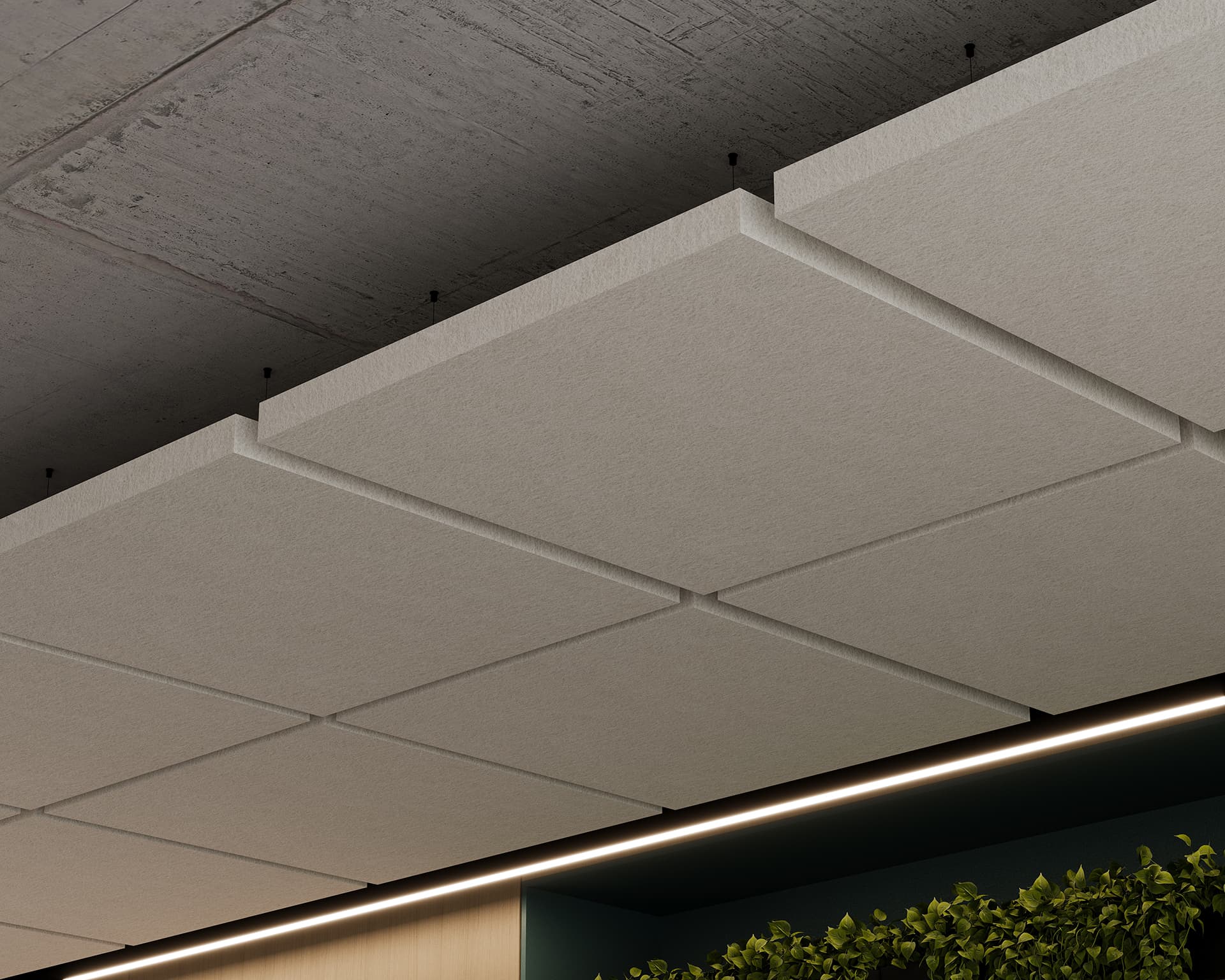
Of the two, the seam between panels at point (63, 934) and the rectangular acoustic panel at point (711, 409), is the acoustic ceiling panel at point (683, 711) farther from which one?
the seam between panels at point (63, 934)

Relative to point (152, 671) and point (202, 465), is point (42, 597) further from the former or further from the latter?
point (202, 465)

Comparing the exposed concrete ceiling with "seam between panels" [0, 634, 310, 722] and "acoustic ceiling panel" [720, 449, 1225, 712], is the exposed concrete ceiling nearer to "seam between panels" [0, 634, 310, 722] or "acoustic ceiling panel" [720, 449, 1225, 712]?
"seam between panels" [0, 634, 310, 722]

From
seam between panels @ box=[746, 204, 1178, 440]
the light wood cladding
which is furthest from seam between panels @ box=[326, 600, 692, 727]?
the light wood cladding

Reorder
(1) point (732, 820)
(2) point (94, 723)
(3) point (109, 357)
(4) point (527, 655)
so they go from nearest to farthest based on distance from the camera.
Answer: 1. (3) point (109, 357)
2. (4) point (527, 655)
3. (2) point (94, 723)
4. (1) point (732, 820)

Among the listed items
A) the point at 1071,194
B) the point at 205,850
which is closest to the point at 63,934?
the point at 205,850

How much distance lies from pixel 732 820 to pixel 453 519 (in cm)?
221

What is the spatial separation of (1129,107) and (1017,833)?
384cm

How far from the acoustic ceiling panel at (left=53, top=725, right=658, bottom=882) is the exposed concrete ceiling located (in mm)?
1545

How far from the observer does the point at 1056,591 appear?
151 inches

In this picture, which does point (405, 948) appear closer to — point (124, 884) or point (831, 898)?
point (124, 884)

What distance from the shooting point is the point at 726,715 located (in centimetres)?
458

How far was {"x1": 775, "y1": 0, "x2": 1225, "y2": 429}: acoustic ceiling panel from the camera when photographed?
2266mm

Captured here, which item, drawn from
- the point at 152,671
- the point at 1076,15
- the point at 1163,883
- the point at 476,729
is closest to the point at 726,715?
the point at 476,729

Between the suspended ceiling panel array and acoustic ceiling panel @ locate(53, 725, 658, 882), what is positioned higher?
the suspended ceiling panel array
